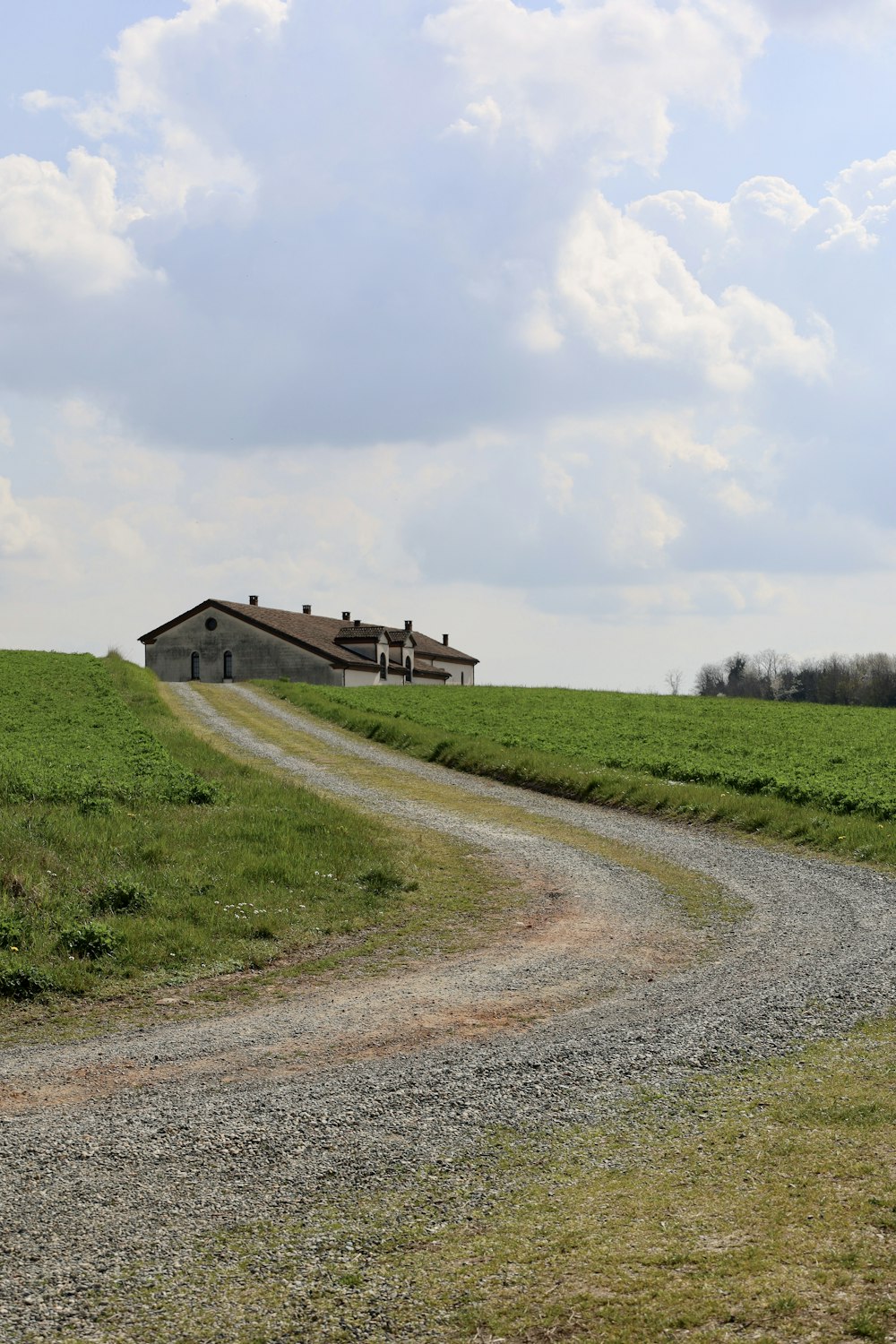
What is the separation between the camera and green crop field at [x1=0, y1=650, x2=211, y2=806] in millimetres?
21297

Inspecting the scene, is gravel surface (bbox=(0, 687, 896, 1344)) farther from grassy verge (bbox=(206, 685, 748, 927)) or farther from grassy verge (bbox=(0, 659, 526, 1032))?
grassy verge (bbox=(0, 659, 526, 1032))

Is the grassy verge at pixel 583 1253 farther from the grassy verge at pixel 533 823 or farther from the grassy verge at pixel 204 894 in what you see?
the grassy verge at pixel 533 823

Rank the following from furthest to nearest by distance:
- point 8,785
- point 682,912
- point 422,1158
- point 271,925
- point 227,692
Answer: point 227,692 → point 8,785 → point 682,912 → point 271,925 → point 422,1158

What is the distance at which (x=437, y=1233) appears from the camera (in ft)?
20.9

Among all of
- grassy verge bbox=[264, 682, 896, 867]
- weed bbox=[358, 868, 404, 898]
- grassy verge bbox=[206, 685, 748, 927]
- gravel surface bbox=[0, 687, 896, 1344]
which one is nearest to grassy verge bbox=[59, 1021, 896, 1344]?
gravel surface bbox=[0, 687, 896, 1344]

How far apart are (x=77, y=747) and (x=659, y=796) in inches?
615

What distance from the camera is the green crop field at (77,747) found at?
21.3 m

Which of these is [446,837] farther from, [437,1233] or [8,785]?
[437,1233]

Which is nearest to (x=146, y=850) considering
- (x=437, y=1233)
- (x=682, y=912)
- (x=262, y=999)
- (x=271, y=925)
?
(x=271, y=925)

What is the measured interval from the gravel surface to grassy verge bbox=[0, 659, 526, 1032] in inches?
68.5

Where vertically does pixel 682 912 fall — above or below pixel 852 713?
below

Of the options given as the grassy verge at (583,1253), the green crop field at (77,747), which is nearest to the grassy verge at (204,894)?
the green crop field at (77,747)

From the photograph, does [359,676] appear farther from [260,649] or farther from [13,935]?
[13,935]

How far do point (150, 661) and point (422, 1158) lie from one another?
8309 centimetres
